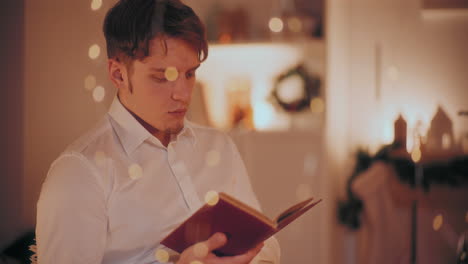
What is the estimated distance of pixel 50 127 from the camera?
133 cm

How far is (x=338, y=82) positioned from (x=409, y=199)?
65cm

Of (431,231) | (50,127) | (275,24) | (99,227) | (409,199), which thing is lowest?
(431,231)

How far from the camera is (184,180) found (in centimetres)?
123

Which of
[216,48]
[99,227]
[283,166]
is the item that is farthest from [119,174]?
[216,48]

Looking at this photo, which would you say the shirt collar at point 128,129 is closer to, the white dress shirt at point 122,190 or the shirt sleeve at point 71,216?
the white dress shirt at point 122,190

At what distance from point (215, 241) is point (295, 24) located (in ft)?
5.50

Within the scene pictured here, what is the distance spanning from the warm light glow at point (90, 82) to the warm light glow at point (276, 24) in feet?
4.23

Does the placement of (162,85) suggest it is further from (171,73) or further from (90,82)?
(90,82)

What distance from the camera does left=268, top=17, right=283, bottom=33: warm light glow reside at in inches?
98.1

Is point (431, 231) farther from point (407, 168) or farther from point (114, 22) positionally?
point (114, 22)

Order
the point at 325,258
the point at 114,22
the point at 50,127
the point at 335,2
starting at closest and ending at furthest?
1. the point at 114,22
2. the point at 50,127
3. the point at 325,258
4. the point at 335,2

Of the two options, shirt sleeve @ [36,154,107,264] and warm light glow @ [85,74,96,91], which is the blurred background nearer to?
warm light glow @ [85,74,96,91]

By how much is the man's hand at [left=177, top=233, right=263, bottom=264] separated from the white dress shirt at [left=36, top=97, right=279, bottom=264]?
185mm

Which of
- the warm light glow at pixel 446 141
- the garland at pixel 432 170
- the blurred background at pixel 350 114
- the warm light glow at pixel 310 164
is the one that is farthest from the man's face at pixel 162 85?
the warm light glow at pixel 446 141
